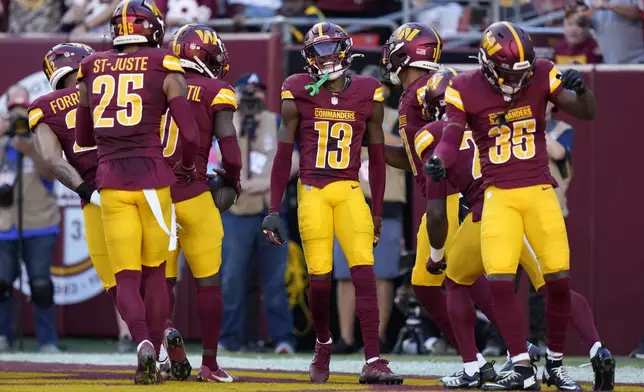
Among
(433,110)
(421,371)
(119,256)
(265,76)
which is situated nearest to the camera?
(119,256)

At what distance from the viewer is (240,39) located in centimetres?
1177

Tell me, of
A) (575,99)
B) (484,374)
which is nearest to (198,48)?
(575,99)

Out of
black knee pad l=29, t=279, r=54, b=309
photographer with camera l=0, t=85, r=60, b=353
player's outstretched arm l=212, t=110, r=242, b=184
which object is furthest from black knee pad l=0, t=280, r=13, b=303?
player's outstretched arm l=212, t=110, r=242, b=184

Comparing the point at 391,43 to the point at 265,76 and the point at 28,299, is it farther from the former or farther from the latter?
the point at 28,299

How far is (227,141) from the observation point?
7703 millimetres

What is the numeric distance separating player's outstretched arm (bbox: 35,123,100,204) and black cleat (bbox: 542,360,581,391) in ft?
8.37

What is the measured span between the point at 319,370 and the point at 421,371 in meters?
1.32

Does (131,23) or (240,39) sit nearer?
(131,23)

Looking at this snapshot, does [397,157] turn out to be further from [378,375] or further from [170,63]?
[170,63]

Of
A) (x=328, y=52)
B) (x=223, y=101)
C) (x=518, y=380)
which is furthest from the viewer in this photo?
(x=328, y=52)

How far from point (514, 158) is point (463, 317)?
894mm

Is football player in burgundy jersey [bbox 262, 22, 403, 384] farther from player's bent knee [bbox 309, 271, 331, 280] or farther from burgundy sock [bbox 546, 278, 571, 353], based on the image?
burgundy sock [bbox 546, 278, 571, 353]

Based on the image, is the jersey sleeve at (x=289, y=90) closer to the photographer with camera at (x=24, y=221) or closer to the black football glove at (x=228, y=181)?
the black football glove at (x=228, y=181)

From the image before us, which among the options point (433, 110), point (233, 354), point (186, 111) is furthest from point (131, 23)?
point (233, 354)
